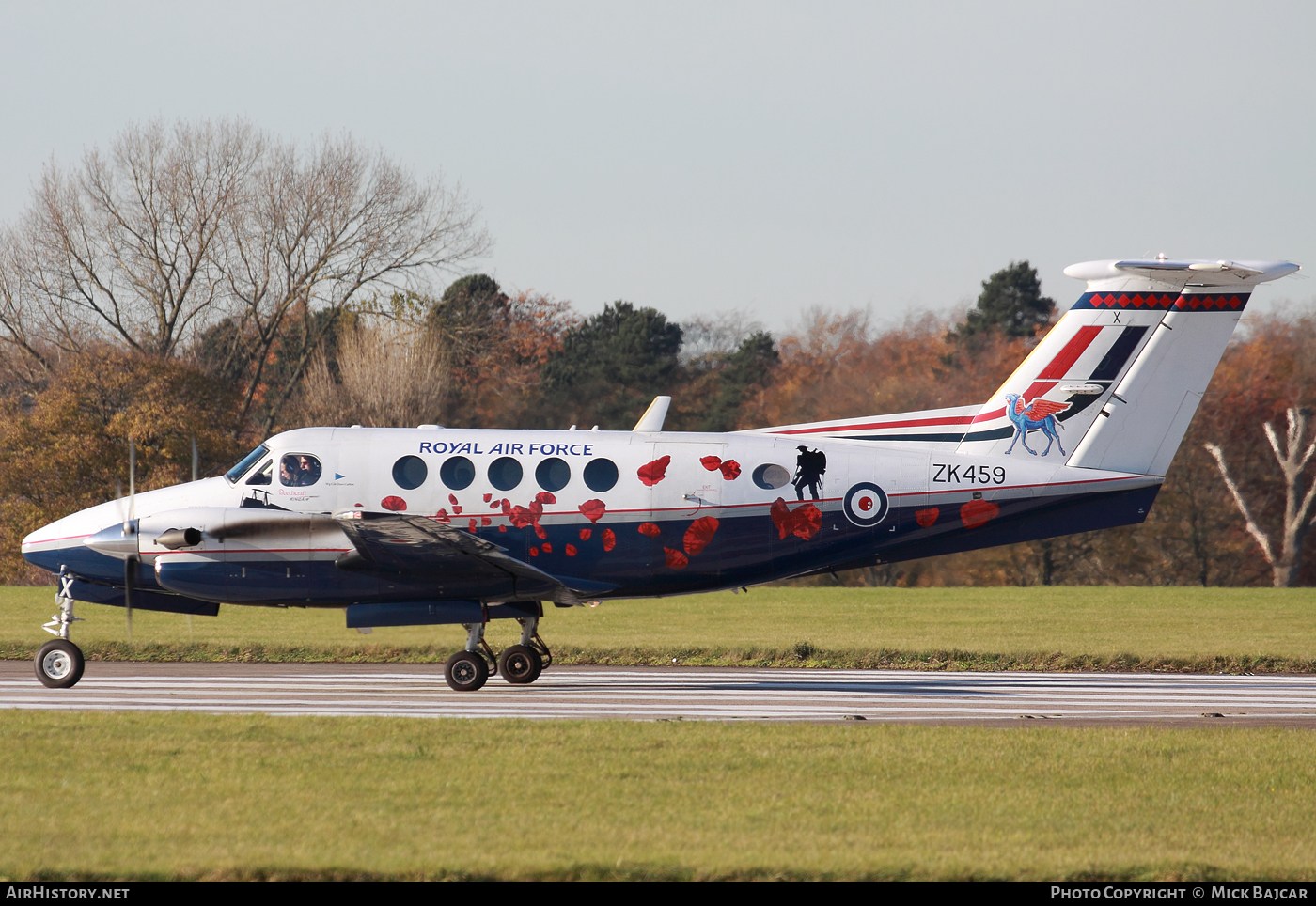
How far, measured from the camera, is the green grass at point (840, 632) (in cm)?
2105

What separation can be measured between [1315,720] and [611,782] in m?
8.80

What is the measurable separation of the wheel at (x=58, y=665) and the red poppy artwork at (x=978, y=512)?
448 inches

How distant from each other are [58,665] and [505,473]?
599 cm

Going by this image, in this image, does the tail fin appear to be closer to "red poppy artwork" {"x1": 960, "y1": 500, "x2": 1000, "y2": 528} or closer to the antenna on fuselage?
"red poppy artwork" {"x1": 960, "y1": 500, "x2": 1000, "y2": 528}

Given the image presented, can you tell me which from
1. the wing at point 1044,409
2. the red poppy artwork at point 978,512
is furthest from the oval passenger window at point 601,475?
the wing at point 1044,409

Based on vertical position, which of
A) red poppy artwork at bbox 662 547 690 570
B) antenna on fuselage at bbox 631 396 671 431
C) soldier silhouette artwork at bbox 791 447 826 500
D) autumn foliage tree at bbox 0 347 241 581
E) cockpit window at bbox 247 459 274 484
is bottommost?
red poppy artwork at bbox 662 547 690 570

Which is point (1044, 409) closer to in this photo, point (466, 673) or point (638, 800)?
point (466, 673)

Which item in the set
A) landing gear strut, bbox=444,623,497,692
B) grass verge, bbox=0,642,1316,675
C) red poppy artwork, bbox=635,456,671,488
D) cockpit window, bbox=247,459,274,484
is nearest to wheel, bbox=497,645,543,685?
landing gear strut, bbox=444,623,497,692

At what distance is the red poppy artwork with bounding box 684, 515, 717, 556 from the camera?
16906mm

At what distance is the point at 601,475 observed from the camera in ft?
55.7

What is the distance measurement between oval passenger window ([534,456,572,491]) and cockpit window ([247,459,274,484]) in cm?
352
